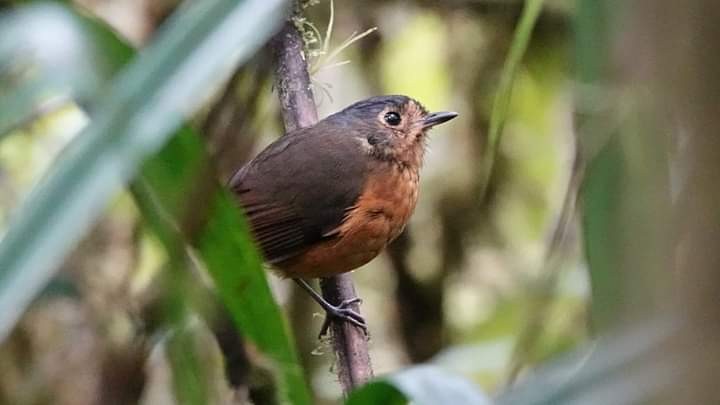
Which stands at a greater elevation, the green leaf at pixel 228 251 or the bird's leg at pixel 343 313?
the green leaf at pixel 228 251

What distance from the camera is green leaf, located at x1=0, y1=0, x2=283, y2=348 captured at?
0.75m

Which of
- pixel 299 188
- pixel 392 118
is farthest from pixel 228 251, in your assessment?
pixel 392 118

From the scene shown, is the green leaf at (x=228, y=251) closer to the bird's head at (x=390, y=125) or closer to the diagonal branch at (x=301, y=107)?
the diagonal branch at (x=301, y=107)

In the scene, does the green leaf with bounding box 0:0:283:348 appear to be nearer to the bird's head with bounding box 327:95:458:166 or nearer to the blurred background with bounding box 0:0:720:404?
the blurred background with bounding box 0:0:720:404

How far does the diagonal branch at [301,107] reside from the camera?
89.7 inches

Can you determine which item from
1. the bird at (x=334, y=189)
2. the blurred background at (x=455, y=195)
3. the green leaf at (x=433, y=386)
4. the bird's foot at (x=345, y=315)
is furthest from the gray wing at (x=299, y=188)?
the green leaf at (x=433, y=386)

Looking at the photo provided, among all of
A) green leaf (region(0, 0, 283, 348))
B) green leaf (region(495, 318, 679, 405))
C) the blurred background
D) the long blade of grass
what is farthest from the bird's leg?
green leaf (region(0, 0, 283, 348))

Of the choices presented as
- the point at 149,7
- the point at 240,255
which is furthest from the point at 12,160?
the point at 240,255

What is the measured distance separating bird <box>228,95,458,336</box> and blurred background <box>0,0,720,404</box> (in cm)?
12

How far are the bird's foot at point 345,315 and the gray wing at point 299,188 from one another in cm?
24

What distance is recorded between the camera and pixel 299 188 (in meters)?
2.96

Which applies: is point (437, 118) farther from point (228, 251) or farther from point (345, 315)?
point (228, 251)

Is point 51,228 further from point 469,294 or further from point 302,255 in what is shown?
point 469,294

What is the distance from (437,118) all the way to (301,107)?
41cm
